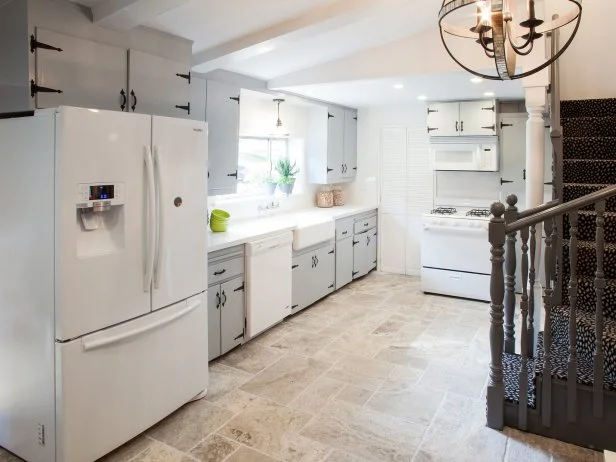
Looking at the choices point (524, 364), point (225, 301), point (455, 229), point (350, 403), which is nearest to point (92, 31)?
point (225, 301)

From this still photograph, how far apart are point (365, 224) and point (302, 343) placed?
8.27 ft

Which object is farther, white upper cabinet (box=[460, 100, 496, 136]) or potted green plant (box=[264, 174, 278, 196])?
white upper cabinet (box=[460, 100, 496, 136])

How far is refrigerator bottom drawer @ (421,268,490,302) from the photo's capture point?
528cm

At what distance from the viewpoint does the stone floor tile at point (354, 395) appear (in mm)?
3109

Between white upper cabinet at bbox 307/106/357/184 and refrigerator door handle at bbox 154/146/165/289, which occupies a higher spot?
white upper cabinet at bbox 307/106/357/184

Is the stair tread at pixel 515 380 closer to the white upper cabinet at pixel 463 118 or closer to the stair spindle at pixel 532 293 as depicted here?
the stair spindle at pixel 532 293

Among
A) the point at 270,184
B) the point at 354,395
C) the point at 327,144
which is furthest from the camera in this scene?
the point at 327,144

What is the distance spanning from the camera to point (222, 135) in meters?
4.03

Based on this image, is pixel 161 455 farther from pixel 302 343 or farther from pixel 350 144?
pixel 350 144

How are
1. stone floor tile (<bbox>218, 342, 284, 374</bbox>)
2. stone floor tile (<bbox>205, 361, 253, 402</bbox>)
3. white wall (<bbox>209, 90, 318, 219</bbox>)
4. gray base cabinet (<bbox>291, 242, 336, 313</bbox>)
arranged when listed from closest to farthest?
stone floor tile (<bbox>205, 361, 253, 402</bbox>), stone floor tile (<bbox>218, 342, 284, 374</bbox>), gray base cabinet (<bbox>291, 242, 336, 313</bbox>), white wall (<bbox>209, 90, 318, 219</bbox>)

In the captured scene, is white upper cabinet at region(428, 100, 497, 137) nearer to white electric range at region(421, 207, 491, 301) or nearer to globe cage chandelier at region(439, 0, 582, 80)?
white electric range at region(421, 207, 491, 301)

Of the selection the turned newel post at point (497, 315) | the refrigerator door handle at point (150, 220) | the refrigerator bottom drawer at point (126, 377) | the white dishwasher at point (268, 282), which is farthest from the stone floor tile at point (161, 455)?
the turned newel post at point (497, 315)

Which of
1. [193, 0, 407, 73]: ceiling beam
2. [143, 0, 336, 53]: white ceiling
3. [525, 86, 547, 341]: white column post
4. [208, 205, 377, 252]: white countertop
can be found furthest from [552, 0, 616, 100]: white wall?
[208, 205, 377, 252]: white countertop

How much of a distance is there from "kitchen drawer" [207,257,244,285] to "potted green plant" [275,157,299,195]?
1775mm
